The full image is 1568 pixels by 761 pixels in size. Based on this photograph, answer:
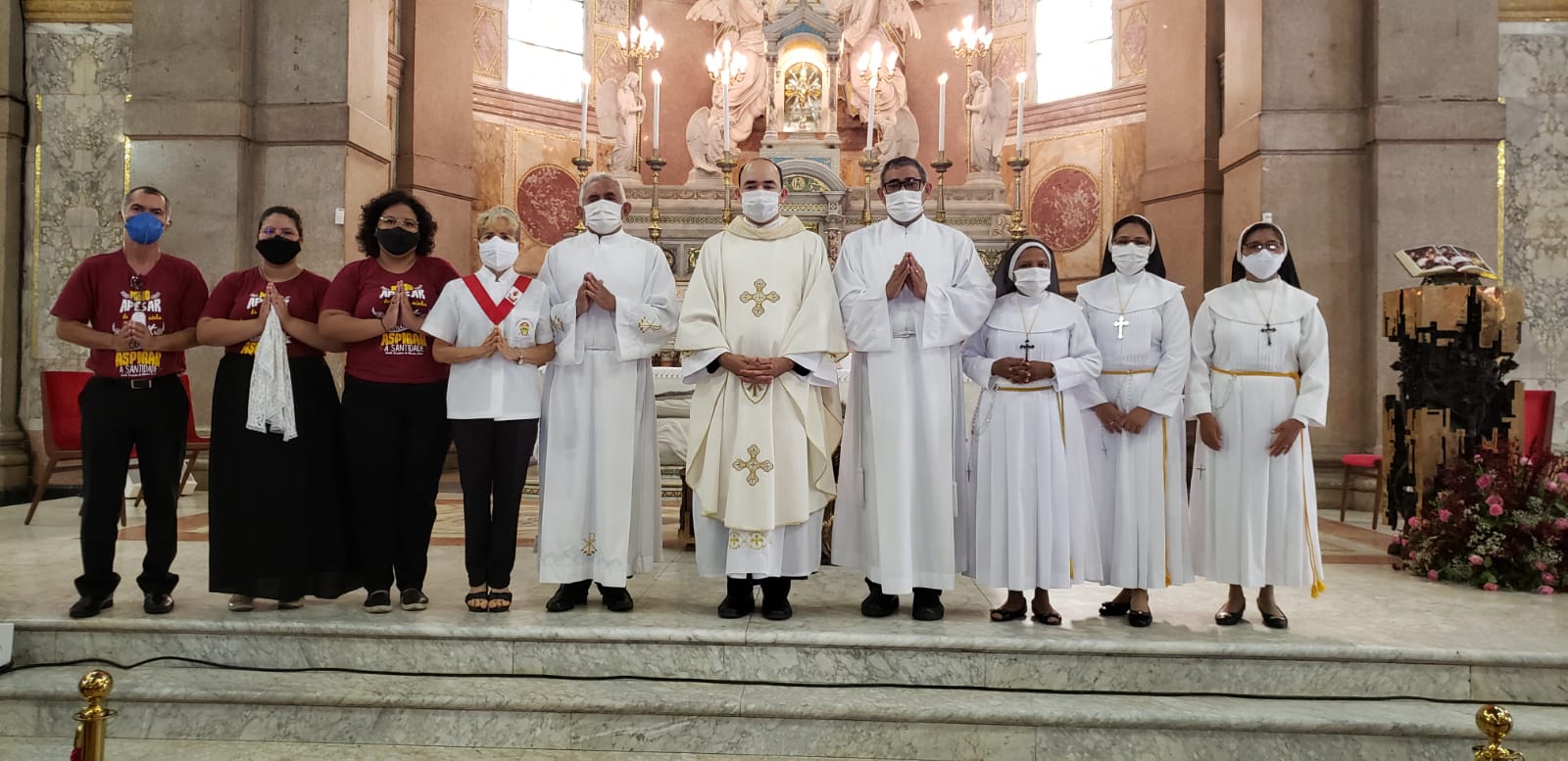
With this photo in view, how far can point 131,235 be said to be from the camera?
4.42 meters

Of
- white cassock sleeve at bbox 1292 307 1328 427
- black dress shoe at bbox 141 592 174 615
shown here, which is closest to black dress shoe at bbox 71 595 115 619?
black dress shoe at bbox 141 592 174 615

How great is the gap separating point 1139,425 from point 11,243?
9.16m

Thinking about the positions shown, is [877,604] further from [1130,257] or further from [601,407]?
[1130,257]

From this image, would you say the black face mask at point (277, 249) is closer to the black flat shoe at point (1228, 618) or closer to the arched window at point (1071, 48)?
the black flat shoe at point (1228, 618)

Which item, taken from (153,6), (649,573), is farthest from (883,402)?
(153,6)

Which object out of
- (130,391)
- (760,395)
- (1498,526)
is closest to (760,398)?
(760,395)

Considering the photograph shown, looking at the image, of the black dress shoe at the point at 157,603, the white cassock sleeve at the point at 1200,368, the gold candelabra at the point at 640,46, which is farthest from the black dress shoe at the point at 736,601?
the gold candelabra at the point at 640,46

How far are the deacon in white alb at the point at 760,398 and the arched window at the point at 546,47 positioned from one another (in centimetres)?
956

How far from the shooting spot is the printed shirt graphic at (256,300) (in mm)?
4441

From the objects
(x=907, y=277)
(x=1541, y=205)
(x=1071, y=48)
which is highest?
(x=1071, y=48)

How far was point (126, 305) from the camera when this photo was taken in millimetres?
4418

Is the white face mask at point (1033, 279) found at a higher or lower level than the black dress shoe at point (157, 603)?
higher

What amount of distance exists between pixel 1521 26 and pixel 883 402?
7293mm

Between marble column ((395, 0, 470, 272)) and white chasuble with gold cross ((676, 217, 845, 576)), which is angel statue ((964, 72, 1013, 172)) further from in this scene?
white chasuble with gold cross ((676, 217, 845, 576))
